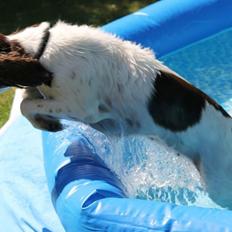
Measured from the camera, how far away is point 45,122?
355 centimetres

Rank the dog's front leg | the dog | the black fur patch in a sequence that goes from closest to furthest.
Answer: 1. the dog
2. the dog's front leg
3. the black fur patch

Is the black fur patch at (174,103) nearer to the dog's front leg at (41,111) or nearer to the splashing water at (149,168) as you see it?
the splashing water at (149,168)

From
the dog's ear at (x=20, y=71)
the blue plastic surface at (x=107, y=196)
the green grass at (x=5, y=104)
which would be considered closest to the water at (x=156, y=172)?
the blue plastic surface at (x=107, y=196)

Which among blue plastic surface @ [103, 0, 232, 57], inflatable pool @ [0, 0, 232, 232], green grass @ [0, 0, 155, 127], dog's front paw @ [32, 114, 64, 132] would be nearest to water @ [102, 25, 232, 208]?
inflatable pool @ [0, 0, 232, 232]

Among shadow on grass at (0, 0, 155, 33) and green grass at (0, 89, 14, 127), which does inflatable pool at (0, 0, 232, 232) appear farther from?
shadow on grass at (0, 0, 155, 33)

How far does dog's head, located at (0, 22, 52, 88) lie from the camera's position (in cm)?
312

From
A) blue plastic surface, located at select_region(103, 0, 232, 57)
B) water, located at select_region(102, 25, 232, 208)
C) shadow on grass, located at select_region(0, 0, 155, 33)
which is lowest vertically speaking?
shadow on grass, located at select_region(0, 0, 155, 33)

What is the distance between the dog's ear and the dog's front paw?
277 millimetres

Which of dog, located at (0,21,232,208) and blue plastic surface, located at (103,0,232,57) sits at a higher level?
dog, located at (0,21,232,208)

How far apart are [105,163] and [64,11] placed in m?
3.94

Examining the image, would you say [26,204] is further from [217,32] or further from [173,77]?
[217,32]

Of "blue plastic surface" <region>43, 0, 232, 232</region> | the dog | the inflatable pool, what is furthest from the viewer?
the dog

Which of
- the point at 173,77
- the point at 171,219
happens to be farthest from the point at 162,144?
the point at 171,219

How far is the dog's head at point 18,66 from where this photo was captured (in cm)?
312
